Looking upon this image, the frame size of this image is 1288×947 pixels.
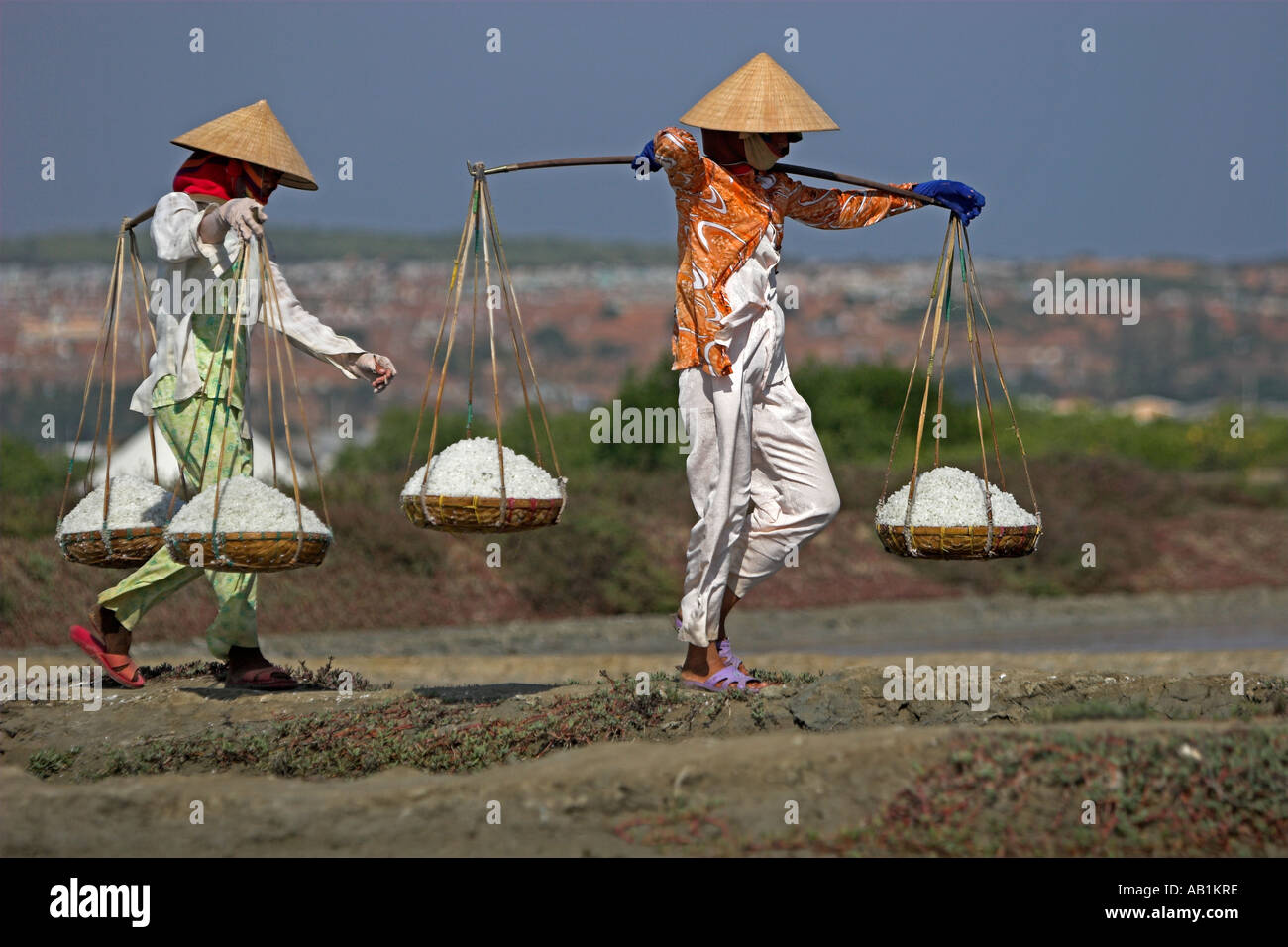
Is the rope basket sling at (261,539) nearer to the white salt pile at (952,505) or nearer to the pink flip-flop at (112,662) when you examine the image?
the pink flip-flop at (112,662)

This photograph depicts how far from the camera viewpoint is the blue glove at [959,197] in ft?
25.1

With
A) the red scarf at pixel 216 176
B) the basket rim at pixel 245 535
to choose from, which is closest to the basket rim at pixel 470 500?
the basket rim at pixel 245 535

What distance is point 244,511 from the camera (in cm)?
703

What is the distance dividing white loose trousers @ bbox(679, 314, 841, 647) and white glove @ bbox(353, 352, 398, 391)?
1.37 m

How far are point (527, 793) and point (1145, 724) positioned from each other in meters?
2.15

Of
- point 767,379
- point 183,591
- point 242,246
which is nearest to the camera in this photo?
point 242,246

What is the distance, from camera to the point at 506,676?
39.3 ft

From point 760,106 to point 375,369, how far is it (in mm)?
2140

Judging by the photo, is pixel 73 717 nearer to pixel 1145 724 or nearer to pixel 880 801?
A: pixel 880 801

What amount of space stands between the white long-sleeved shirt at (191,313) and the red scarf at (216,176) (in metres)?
0.10

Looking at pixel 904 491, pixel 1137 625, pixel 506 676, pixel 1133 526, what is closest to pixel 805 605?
pixel 1137 625

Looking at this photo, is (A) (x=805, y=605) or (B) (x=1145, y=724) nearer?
(B) (x=1145, y=724)

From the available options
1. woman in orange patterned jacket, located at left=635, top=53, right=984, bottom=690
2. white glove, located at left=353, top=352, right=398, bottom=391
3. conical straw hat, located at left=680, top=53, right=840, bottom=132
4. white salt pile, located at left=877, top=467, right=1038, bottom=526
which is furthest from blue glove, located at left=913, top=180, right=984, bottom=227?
white glove, located at left=353, top=352, right=398, bottom=391

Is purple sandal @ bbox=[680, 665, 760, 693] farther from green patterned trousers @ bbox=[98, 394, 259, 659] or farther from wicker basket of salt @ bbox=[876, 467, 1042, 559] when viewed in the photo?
green patterned trousers @ bbox=[98, 394, 259, 659]
